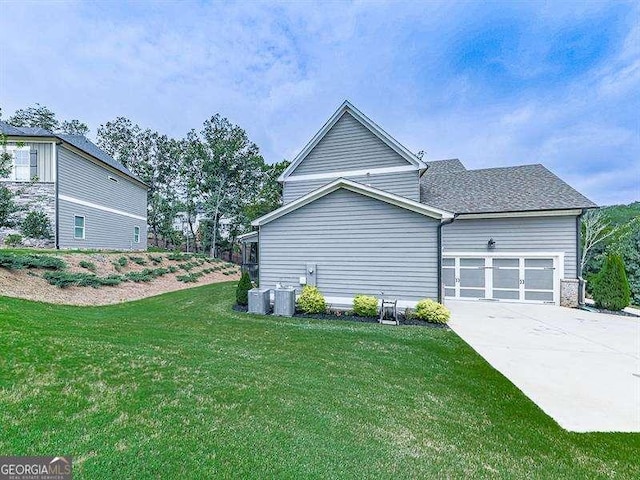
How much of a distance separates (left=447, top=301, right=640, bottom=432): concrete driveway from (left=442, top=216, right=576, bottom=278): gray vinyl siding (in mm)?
2584

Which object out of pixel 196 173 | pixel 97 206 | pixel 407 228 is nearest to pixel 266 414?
pixel 407 228

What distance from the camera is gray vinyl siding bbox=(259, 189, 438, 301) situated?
8820 millimetres

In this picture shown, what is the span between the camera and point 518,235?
11.7 meters

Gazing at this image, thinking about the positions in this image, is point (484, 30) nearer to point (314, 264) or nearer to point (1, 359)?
point (314, 264)

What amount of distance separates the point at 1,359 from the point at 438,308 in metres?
8.92

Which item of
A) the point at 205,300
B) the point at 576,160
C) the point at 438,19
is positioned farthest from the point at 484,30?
the point at 205,300

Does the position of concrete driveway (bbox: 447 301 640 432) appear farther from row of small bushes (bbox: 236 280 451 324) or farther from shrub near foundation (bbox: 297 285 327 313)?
shrub near foundation (bbox: 297 285 327 313)

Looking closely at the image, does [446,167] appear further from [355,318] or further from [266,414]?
[266,414]

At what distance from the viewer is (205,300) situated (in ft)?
37.5

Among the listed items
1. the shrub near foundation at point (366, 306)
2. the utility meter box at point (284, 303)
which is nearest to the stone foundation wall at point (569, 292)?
the shrub near foundation at point (366, 306)

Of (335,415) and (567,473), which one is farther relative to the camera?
(335,415)

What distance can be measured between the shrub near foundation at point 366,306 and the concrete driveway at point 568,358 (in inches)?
89.5

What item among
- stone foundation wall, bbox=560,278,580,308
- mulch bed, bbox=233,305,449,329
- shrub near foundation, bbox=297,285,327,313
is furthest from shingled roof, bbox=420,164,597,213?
shrub near foundation, bbox=297,285,327,313

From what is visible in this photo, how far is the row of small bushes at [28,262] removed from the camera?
936 cm
